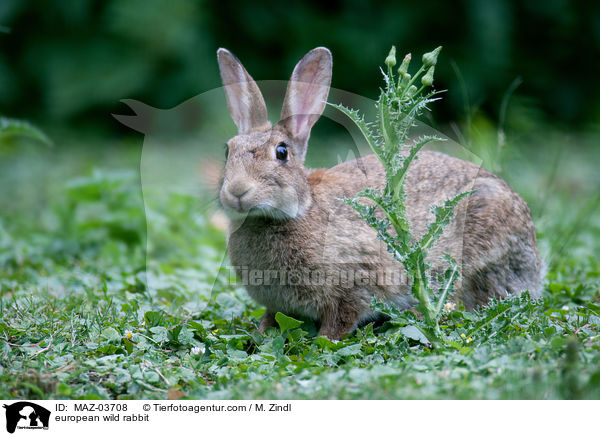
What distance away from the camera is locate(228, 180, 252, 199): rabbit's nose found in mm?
4023

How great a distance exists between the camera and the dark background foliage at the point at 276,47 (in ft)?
31.4

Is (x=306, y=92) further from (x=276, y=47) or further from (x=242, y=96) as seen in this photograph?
(x=276, y=47)

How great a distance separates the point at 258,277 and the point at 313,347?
2.18 ft

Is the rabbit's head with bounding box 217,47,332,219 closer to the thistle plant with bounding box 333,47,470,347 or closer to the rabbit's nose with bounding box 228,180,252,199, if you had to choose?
the rabbit's nose with bounding box 228,180,252,199

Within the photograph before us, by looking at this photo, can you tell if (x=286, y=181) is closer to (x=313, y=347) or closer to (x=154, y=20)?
(x=313, y=347)

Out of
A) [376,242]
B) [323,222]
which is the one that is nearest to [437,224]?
[376,242]

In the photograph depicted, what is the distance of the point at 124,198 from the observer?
6.83 meters

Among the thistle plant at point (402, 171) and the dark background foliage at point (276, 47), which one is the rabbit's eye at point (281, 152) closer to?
the thistle plant at point (402, 171)

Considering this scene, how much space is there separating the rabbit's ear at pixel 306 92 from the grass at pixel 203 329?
817 mm

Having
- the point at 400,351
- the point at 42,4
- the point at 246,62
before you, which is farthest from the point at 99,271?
the point at 42,4
